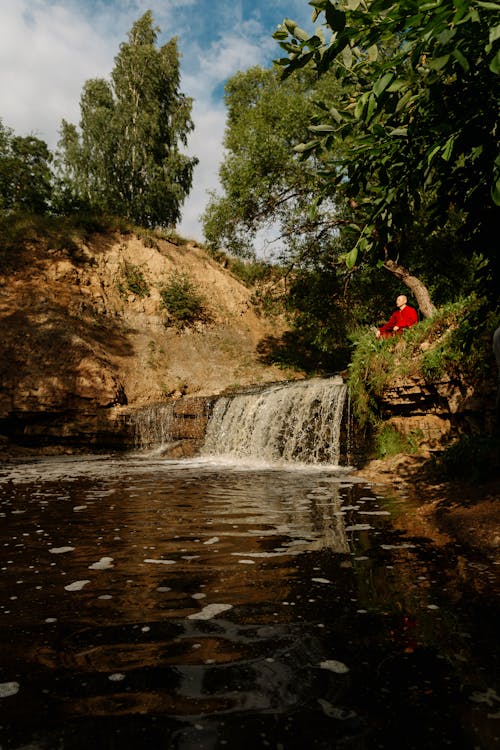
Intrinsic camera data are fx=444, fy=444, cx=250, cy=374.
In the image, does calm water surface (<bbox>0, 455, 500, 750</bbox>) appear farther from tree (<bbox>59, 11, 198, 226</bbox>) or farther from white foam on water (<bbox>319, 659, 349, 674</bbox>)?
tree (<bbox>59, 11, 198, 226</bbox>)

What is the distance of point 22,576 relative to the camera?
11.5 ft

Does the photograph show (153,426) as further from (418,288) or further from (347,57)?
(347,57)

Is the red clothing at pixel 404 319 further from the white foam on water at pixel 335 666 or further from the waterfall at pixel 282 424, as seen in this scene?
the white foam on water at pixel 335 666

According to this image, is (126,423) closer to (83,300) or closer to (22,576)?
(83,300)

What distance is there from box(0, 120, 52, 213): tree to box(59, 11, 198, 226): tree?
2134 mm

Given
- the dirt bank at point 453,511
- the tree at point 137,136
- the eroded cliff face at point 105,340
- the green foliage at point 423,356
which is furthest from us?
the tree at point 137,136

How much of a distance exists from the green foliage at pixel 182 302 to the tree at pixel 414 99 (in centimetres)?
2154

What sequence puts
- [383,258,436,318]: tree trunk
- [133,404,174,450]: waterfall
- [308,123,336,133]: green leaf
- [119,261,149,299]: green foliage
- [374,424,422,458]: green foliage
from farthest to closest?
[119,261,149,299]: green foliage, [133,404,174,450]: waterfall, [383,258,436,318]: tree trunk, [374,424,422,458]: green foliage, [308,123,336,133]: green leaf

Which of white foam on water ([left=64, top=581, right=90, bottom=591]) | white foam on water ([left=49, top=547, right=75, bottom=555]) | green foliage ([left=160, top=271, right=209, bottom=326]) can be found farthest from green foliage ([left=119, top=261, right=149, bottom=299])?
white foam on water ([left=64, top=581, right=90, bottom=591])

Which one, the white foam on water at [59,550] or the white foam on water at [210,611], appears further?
the white foam on water at [59,550]

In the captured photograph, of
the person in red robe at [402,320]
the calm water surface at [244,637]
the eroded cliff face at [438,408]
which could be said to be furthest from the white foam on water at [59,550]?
the person in red robe at [402,320]

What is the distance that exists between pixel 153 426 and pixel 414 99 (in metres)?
14.0

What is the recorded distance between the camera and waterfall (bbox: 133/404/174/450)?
15453 millimetres

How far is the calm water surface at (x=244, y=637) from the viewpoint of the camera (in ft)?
5.85
